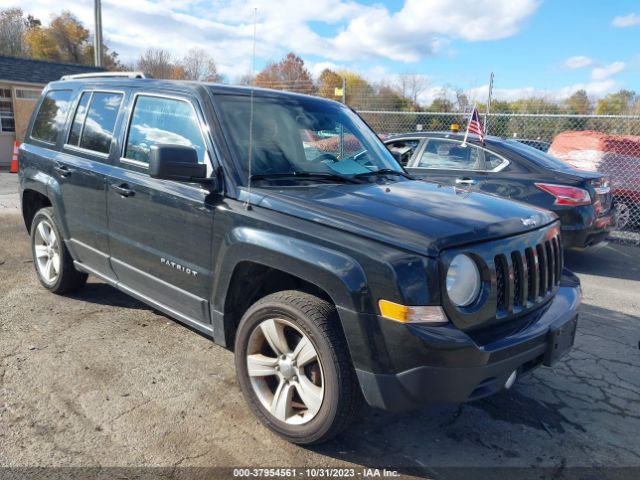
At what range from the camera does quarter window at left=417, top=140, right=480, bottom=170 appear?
7293 mm

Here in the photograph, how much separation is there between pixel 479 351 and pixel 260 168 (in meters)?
1.68

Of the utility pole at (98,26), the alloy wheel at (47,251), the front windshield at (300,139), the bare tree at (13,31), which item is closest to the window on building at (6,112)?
the utility pole at (98,26)

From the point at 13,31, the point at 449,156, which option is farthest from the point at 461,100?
the point at 13,31

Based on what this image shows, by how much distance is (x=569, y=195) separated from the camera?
6.59m

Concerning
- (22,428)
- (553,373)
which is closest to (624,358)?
(553,373)

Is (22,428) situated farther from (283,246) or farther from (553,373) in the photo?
(553,373)

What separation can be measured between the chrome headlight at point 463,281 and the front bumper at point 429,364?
0.16 m

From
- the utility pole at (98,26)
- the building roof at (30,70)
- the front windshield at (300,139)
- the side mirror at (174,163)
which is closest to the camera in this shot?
the side mirror at (174,163)

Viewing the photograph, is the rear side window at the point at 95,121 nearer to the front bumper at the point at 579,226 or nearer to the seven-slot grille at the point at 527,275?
the seven-slot grille at the point at 527,275

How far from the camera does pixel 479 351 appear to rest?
2.42 meters

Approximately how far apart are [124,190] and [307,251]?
179 centimetres

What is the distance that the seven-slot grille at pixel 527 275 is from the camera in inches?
105

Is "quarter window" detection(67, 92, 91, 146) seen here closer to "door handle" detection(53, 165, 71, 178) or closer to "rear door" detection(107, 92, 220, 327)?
"door handle" detection(53, 165, 71, 178)

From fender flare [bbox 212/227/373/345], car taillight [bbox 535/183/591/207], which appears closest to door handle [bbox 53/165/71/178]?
fender flare [bbox 212/227/373/345]
